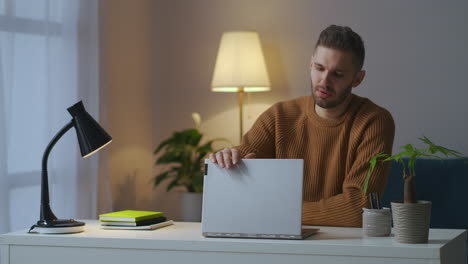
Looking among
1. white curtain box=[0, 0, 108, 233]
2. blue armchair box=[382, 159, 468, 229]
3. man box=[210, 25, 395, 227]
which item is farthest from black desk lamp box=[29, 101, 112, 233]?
blue armchair box=[382, 159, 468, 229]

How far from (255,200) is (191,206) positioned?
2.12m

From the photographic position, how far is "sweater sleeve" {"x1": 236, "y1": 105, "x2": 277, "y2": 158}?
8.55 ft

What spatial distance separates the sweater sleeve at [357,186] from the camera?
2.17 meters

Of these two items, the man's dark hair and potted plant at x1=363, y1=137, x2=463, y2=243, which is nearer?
potted plant at x1=363, y1=137, x2=463, y2=243

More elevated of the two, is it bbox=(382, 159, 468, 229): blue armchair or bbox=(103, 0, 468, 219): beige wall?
bbox=(103, 0, 468, 219): beige wall

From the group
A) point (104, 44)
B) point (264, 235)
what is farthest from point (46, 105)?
point (264, 235)

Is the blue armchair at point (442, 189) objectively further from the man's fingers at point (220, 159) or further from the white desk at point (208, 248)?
the man's fingers at point (220, 159)

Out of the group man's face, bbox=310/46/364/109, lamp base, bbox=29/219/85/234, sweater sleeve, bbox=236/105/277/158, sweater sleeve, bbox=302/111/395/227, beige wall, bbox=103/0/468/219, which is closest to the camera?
lamp base, bbox=29/219/85/234

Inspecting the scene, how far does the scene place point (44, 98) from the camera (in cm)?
328

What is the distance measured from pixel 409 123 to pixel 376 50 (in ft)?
1.52

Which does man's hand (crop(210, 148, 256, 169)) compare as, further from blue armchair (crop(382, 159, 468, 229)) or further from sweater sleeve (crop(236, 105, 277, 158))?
blue armchair (crop(382, 159, 468, 229))

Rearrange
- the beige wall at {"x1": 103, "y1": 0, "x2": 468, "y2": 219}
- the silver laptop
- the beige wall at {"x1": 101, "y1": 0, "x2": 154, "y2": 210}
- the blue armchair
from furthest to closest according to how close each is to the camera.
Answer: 1. the beige wall at {"x1": 101, "y1": 0, "x2": 154, "y2": 210}
2. the beige wall at {"x1": 103, "y1": 0, "x2": 468, "y2": 219}
3. the blue armchair
4. the silver laptop

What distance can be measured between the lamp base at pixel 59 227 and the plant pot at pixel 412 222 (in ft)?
3.07

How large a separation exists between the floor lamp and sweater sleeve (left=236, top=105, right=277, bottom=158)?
1285mm
